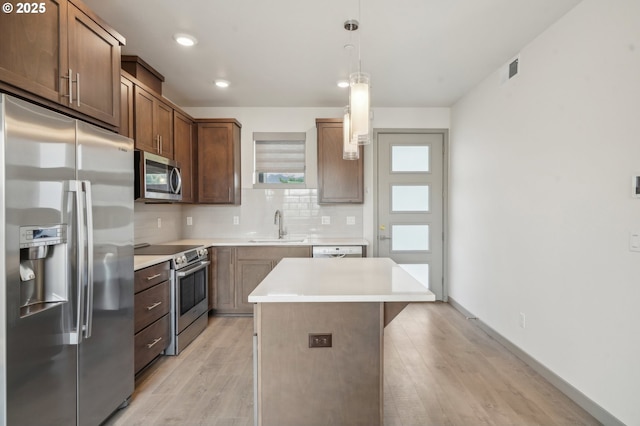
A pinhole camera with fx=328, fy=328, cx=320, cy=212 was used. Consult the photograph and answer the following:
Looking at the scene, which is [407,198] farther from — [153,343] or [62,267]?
[62,267]

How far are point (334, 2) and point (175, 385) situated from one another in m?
3.00

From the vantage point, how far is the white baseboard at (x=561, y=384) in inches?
78.3

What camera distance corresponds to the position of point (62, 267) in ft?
5.29

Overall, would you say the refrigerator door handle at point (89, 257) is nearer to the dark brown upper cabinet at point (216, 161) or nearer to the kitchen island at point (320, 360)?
the kitchen island at point (320, 360)

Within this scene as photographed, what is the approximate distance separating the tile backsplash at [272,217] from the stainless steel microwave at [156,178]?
1032 mm

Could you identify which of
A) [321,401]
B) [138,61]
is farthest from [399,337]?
[138,61]

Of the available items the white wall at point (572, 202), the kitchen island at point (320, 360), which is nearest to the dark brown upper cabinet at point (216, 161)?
the kitchen island at point (320, 360)

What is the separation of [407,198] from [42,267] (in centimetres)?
401

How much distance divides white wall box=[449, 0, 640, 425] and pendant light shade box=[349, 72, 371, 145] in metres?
1.50

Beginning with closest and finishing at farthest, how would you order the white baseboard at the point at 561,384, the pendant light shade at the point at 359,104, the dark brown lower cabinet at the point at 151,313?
the pendant light shade at the point at 359,104, the white baseboard at the point at 561,384, the dark brown lower cabinet at the point at 151,313

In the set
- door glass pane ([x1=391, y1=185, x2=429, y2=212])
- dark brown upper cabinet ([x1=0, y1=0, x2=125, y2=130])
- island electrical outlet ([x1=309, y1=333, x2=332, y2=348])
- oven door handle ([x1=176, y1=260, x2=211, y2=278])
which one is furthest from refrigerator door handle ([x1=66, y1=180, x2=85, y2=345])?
door glass pane ([x1=391, y1=185, x2=429, y2=212])

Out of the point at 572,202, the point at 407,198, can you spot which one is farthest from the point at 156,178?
the point at 572,202

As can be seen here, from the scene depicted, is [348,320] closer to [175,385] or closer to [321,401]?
[321,401]

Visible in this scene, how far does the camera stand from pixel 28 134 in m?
1.43
